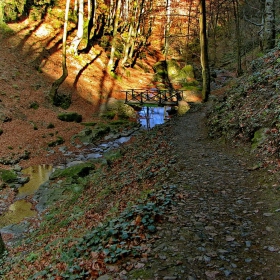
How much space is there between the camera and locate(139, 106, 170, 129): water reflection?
949 inches

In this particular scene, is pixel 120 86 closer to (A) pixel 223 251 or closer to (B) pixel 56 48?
(B) pixel 56 48

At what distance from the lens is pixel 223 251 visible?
14.6 ft

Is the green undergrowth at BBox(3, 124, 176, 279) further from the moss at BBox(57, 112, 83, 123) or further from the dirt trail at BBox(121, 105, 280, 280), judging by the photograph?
the moss at BBox(57, 112, 83, 123)

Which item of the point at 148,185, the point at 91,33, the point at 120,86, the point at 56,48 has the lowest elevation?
the point at 148,185

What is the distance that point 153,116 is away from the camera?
86.7ft

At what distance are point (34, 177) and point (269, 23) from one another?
14.0 meters

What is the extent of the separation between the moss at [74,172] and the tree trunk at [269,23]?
1130 cm

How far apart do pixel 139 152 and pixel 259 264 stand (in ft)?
28.4

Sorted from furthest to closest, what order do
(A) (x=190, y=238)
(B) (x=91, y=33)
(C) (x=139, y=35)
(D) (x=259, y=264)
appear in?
(C) (x=139, y=35) < (B) (x=91, y=33) < (A) (x=190, y=238) < (D) (x=259, y=264)

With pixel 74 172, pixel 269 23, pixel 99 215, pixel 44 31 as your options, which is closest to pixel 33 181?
pixel 74 172

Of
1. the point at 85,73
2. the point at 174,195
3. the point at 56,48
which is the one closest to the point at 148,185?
the point at 174,195

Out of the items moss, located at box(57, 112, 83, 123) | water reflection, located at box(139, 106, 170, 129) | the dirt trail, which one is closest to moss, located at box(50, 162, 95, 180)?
the dirt trail

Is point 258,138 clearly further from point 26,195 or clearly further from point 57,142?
point 57,142

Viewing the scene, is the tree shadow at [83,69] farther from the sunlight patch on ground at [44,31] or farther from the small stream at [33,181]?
the small stream at [33,181]
